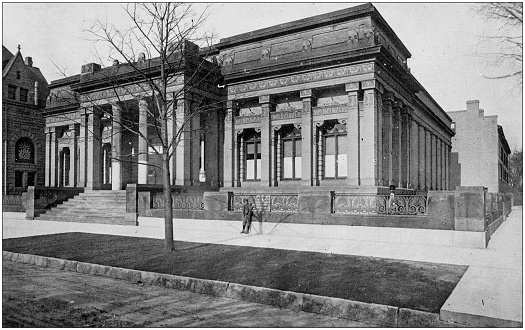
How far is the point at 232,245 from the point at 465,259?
6.97 meters

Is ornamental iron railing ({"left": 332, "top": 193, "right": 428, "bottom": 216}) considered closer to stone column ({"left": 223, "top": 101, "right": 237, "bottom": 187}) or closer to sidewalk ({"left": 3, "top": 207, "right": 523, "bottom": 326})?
sidewalk ({"left": 3, "top": 207, "right": 523, "bottom": 326})

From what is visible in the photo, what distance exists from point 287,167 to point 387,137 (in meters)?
6.65

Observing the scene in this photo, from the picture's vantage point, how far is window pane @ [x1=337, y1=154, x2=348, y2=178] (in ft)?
84.5

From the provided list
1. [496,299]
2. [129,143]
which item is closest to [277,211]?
[496,299]

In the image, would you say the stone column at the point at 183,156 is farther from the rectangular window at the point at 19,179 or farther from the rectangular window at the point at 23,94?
the rectangular window at the point at 23,94

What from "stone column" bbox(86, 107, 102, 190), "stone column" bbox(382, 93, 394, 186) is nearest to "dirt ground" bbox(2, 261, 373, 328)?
"stone column" bbox(382, 93, 394, 186)

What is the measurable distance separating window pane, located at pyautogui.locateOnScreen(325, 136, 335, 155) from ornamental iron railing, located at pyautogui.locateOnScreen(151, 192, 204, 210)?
387 inches

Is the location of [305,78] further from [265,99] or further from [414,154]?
[414,154]

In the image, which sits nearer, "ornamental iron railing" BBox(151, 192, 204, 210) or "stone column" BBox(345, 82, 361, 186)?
"ornamental iron railing" BBox(151, 192, 204, 210)

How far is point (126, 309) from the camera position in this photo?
23.4 feet

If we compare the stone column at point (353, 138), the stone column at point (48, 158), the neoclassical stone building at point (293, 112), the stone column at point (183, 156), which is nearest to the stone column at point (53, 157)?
the stone column at point (48, 158)

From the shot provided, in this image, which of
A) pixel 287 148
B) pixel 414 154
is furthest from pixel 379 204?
pixel 414 154

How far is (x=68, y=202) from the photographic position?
2625 centimetres

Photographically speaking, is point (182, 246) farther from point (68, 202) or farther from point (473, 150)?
point (473, 150)
